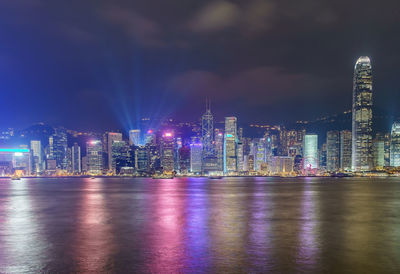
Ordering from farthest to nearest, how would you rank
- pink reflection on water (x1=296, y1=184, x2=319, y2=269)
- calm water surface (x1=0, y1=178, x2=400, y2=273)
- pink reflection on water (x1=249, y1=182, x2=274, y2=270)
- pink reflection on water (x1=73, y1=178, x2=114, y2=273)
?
1. pink reflection on water (x1=249, y1=182, x2=274, y2=270)
2. pink reflection on water (x1=296, y1=184, x2=319, y2=269)
3. pink reflection on water (x1=73, y1=178, x2=114, y2=273)
4. calm water surface (x1=0, y1=178, x2=400, y2=273)

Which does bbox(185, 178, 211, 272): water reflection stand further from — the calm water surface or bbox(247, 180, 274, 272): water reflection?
bbox(247, 180, 274, 272): water reflection

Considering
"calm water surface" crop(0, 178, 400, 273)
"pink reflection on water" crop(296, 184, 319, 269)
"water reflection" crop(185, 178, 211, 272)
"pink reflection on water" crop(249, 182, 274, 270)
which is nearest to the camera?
"calm water surface" crop(0, 178, 400, 273)

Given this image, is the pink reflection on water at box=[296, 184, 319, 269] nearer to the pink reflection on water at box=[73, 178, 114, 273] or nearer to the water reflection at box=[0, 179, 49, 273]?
the pink reflection on water at box=[73, 178, 114, 273]

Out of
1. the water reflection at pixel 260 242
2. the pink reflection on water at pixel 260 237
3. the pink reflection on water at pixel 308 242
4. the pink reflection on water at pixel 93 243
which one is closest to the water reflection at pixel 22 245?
the pink reflection on water at pixel 93 243

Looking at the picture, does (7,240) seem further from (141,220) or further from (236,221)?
(236,221)

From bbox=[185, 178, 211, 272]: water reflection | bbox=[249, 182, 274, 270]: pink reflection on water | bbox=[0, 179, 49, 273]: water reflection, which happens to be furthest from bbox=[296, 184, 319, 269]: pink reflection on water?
bbox=[0, 179, 49, 273]: water reflection

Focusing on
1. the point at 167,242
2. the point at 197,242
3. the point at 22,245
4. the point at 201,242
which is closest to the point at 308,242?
the point at 201,242

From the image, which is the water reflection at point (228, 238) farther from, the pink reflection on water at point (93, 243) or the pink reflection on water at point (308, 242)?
the pink reflection on water at point (93, 243)

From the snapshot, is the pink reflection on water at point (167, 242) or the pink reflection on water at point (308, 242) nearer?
the pink reflection on water at point (167, 242)

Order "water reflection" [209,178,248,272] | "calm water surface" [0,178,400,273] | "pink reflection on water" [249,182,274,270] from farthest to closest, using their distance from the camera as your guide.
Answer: "pink reflection on water" [249,182,274,270]
"water reflection" [209,178,248,272]
"calm water surface" [0,178,400,273]

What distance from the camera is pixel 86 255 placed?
28656 millimetres

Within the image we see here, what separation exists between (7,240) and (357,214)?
41434 millimetres

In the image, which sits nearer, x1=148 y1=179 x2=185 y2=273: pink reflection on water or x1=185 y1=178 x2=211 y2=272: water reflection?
x1=148 y1=179 x2=185 y2=273: pink reflection on water

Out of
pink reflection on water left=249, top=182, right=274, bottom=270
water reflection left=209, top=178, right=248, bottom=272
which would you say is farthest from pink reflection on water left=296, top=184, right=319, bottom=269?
water reflection left=209, top=178, right=248, bottom=272
